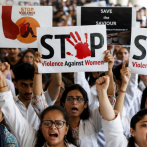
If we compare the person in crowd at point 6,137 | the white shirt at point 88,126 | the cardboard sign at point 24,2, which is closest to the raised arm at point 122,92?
the white shirt at point 88,126

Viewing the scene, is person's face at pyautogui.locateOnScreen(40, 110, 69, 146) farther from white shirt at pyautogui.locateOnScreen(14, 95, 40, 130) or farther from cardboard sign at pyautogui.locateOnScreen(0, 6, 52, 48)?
cardboard sign at pyautogui.locateOnScreen(0, 6, 52, 48)

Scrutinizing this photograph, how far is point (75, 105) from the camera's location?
2.23 meters

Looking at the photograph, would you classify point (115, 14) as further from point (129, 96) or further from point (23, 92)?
point (23, 92)

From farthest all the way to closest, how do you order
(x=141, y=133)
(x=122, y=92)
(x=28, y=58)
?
(x=28, y=58) < (x=122, y=92) < (x=141, y=133)

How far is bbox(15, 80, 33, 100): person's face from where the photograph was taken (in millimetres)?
2424

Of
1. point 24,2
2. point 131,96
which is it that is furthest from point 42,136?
point 24,2

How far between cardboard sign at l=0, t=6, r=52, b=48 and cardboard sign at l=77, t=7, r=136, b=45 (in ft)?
1.23

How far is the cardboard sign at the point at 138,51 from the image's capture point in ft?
7.18

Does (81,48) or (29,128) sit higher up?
(81,48)

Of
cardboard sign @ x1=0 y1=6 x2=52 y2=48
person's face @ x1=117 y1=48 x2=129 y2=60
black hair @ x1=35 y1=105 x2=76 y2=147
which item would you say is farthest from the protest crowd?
person's face @ x1=117 y1=48 x2=129 y2=60

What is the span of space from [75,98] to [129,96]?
2.63 feet

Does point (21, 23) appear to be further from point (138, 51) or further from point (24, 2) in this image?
point (24, 2)

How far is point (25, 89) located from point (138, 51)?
113 centimetres

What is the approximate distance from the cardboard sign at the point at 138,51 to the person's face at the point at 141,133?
1.73ft
